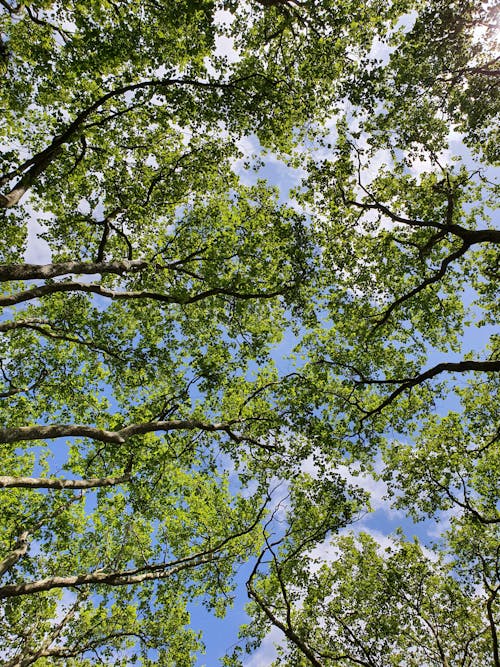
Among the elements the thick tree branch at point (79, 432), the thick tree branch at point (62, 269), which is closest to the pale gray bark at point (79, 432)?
the thick tree branch at point (79, 432)

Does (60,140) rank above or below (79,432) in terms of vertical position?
above

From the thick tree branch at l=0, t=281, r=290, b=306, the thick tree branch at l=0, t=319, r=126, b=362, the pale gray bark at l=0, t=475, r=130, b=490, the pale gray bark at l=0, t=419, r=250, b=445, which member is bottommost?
the pale gray bark at l=0, t=475, r=130, b=490

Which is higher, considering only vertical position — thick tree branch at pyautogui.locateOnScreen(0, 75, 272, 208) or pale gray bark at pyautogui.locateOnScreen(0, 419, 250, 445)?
thick tree branch at pyautogui.locateOnScreen(0, 75, 272, 208)

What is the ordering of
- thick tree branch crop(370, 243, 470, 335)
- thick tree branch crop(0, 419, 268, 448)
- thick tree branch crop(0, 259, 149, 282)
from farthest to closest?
thick tree branch crop(370, 243, 470, 335)
thick tree branch crop(0, 259, 149, 282)
thick tree branch crop(0, 419, 268, 448)

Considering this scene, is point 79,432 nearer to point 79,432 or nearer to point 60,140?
point 79,432

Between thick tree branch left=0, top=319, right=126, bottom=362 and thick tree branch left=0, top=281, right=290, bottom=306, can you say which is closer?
thick tree branch left=0, top=281, right=290, bottom=306

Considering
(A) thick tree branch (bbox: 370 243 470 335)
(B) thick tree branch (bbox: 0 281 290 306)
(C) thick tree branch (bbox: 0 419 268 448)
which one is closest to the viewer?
(C) thick tree branch (bbox: 0 419 268 448)

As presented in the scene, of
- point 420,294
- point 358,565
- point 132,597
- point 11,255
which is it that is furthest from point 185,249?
point 358,565

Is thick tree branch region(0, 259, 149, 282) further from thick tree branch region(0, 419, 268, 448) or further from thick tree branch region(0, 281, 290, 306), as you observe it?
thick tree branch region(0, 419, 268, 448)

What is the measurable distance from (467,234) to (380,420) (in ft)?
26.2

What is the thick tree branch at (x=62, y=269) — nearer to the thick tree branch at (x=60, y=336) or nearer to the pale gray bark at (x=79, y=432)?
the thick tree branch at (x=60, y=336)

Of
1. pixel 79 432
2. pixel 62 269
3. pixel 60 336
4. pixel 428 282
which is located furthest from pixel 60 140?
pixel 428 282

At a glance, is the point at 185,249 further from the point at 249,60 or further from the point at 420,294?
the point at 420,294

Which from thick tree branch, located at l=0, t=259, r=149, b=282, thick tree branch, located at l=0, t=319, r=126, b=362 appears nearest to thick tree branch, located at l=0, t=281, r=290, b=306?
thick tree branch, located at l=0, t=259, r=149, b=282
